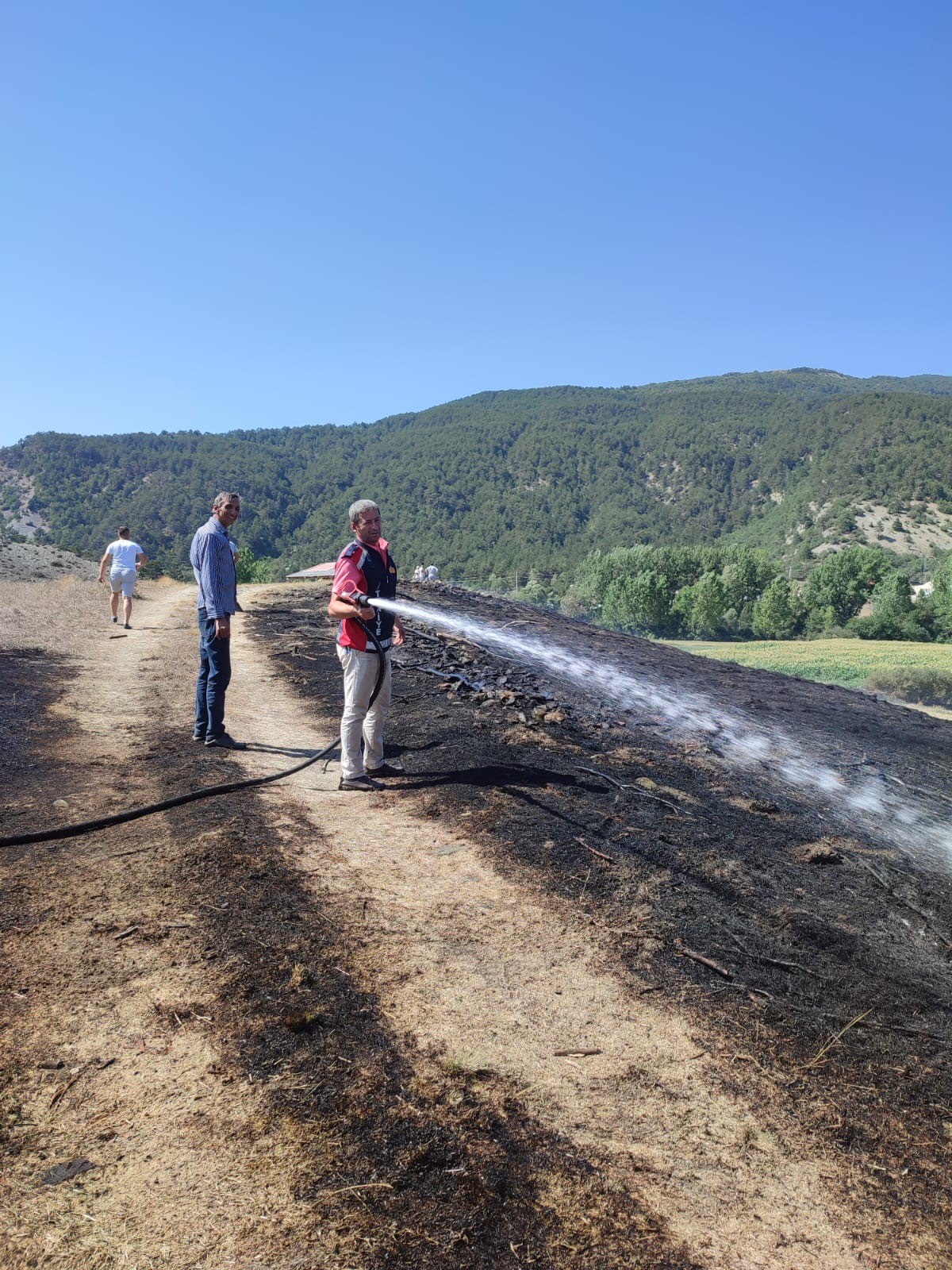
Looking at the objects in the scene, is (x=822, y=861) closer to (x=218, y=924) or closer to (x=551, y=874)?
(x=551, y=874)

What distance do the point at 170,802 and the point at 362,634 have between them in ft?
6.32

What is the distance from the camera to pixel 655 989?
169 inches

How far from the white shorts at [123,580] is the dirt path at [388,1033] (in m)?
12.8

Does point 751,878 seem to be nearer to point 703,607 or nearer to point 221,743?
point 221,743

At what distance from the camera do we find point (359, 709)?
6.98m

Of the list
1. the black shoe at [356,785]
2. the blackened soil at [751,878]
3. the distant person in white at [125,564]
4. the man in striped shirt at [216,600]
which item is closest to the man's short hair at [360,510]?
the man in striped shirt at [216,600]

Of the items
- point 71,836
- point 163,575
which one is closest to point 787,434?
point 163,575

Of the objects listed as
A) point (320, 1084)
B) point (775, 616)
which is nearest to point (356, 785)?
point (320, 1084)

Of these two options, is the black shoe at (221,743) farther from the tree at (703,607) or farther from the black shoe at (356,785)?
→ the tree at (703,607)

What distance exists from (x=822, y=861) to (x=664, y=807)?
51.6 inches

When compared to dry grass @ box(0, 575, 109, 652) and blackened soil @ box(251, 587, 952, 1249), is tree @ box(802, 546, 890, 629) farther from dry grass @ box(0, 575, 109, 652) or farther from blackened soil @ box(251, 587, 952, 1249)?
blackened soil @ box(251, 587, 952, 1249)

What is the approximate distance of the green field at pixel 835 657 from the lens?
22.6 m

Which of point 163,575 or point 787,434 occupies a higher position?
point 787,434

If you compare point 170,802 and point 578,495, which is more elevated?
point 578,495
